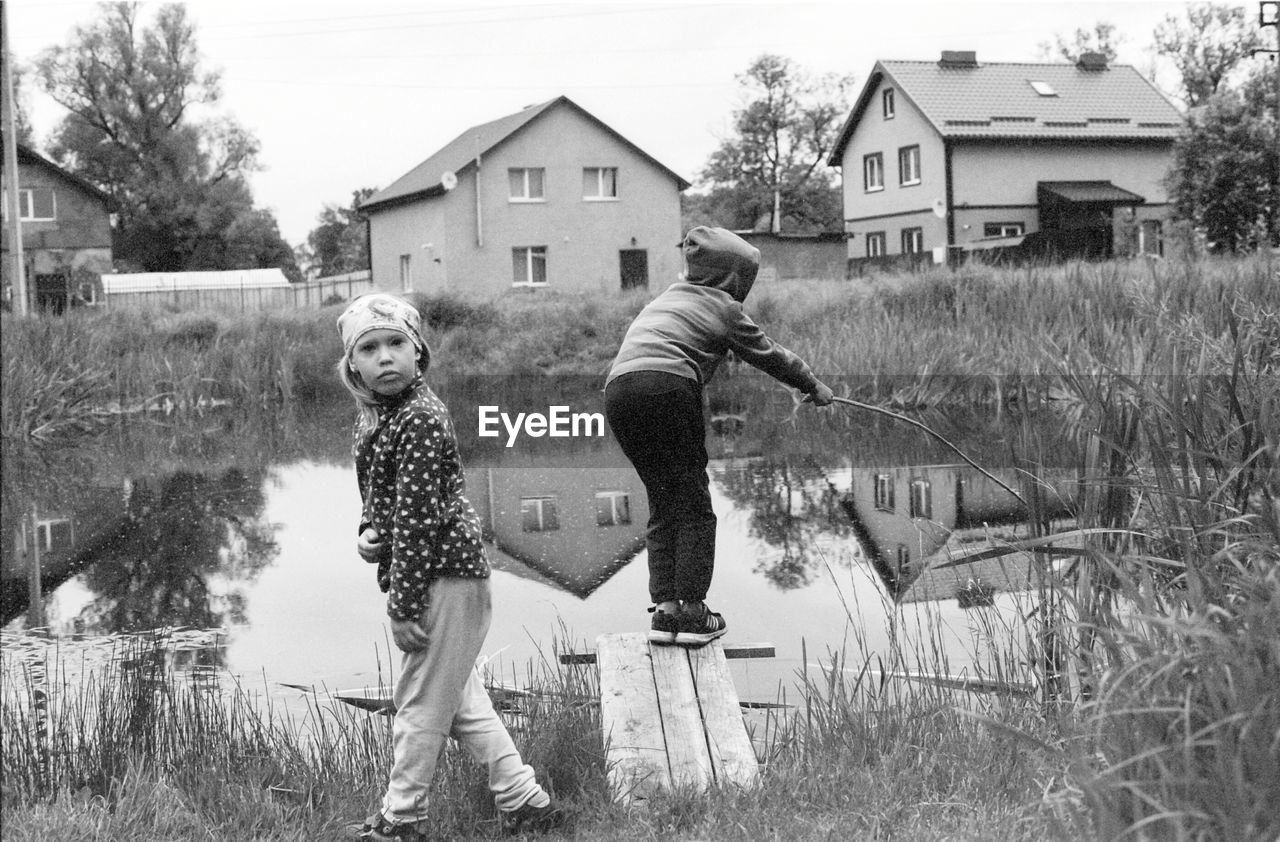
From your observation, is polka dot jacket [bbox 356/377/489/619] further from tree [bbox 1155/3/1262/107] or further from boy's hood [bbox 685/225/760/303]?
tree [bbox 1155/3/1262/107]

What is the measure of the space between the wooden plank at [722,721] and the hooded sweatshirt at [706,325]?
93 centimetres

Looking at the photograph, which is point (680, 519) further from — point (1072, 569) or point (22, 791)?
point (22, 791)

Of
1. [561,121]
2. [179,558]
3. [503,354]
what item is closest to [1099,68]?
[561,121]

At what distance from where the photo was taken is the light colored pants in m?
3.17

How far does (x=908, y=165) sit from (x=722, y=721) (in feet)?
128

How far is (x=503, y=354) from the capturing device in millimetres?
22312

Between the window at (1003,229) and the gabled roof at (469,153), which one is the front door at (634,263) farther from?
the window at (1003,229)

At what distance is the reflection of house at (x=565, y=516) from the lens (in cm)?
723

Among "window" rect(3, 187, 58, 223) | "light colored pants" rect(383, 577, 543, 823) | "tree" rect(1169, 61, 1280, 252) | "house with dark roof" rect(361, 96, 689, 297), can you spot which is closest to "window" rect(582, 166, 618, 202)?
"house with dark roof" rect(361, 96, 689, 297)

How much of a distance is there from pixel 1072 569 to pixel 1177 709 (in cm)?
199

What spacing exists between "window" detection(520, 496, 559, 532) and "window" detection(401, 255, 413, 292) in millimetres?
34402

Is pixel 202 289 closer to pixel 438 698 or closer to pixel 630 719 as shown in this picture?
pixel 630 719

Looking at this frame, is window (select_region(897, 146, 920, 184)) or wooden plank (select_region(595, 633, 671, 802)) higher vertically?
window (select_region(897, 146, 920, 184))

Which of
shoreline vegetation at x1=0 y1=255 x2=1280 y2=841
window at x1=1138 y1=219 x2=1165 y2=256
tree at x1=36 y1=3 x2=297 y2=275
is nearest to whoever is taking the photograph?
shoreline vegetation at x1=0 y1=255 x2=1280 y2=841
